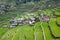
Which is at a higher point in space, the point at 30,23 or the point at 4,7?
the point at 30,23

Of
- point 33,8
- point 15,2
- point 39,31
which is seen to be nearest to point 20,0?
point 15,2

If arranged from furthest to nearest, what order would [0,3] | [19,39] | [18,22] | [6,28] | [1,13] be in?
1. [0,3]
2. [1,13]
3. [18,22]
4. [6,28]
5. [19,39]

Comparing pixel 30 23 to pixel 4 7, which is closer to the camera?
pixel 30 23

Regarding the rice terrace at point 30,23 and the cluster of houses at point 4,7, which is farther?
the cluster of houses at point 4,7

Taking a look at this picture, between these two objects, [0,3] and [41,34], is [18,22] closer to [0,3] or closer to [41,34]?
[41,34]

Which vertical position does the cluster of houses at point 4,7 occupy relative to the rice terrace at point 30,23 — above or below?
below

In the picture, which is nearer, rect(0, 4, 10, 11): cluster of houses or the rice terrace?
the rice terrace

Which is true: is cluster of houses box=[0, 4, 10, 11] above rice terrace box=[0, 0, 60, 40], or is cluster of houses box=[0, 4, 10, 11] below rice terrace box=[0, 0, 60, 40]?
below

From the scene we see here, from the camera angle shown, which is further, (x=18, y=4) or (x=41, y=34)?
(x=18, y=4)
